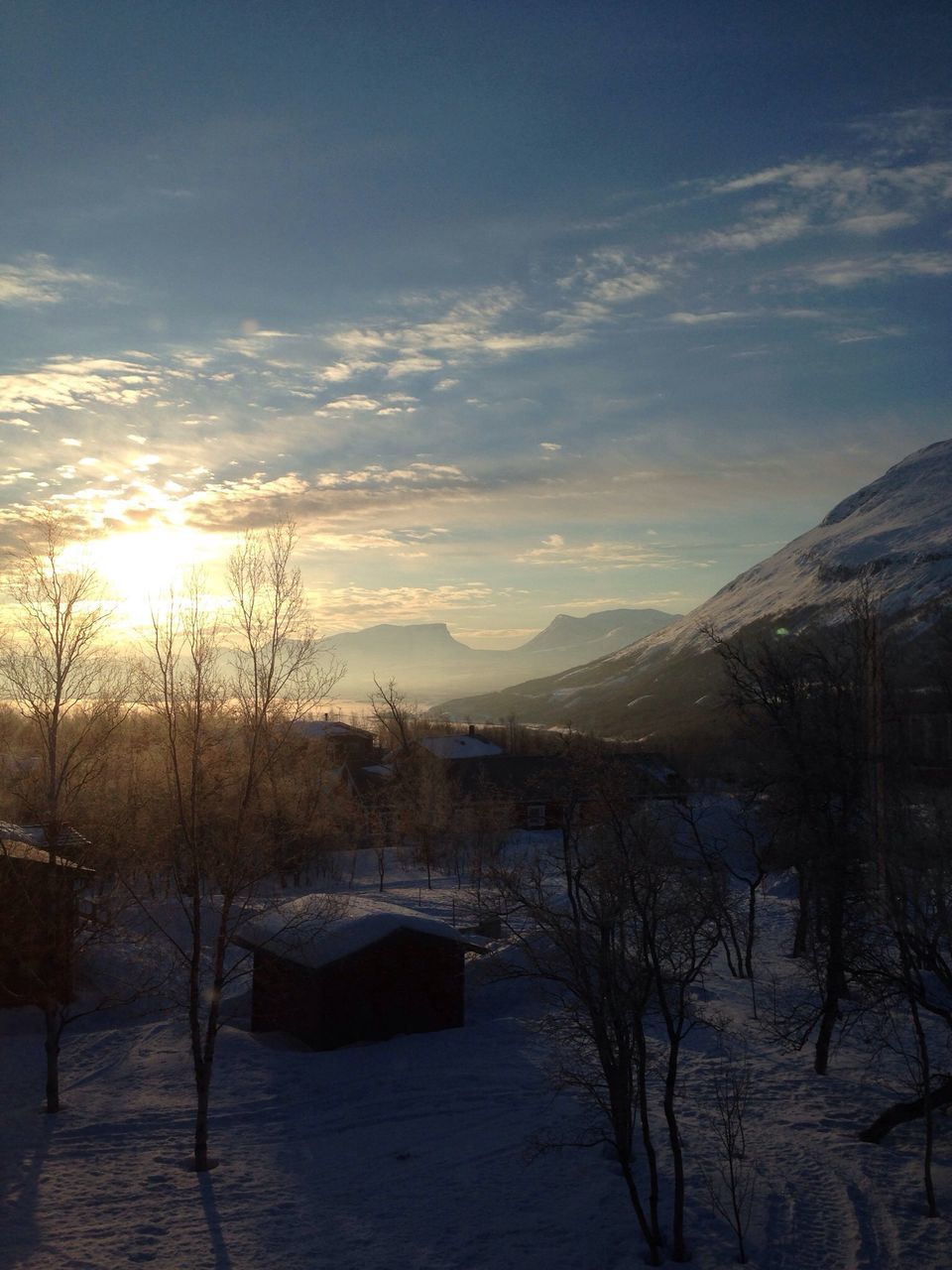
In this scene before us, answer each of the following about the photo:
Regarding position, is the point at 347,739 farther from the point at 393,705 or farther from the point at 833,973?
the point at 833,973

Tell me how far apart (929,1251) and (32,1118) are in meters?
16.2

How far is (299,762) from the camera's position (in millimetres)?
54969

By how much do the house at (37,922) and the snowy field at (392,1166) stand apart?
6.42 feet

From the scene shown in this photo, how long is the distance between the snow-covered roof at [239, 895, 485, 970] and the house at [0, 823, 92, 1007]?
15.8 feet

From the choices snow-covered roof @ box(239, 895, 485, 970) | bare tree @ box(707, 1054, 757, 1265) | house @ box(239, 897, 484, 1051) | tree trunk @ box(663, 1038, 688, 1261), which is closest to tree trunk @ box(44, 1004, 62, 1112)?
snow-covered roof @ box(239, 895, 485, 970)

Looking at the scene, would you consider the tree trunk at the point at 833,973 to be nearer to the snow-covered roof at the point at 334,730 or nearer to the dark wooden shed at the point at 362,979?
the dark wooden shed at the point at 362,979

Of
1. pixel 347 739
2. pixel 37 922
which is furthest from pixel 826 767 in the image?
pixel 347 739

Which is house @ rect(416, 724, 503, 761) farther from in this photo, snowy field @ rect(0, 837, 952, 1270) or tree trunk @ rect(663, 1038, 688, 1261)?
tree trunk @ rect(663, 1038, 688, 1261)

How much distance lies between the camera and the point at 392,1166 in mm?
16906

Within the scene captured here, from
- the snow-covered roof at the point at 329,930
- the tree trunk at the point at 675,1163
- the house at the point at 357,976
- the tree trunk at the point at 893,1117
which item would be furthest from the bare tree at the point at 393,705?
the tree trunk at the point at 675,1163

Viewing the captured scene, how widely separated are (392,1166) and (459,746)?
225ft

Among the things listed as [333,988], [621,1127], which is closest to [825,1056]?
[621,1127]

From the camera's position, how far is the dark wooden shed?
23.8 meters

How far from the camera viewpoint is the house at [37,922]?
1852 cm
